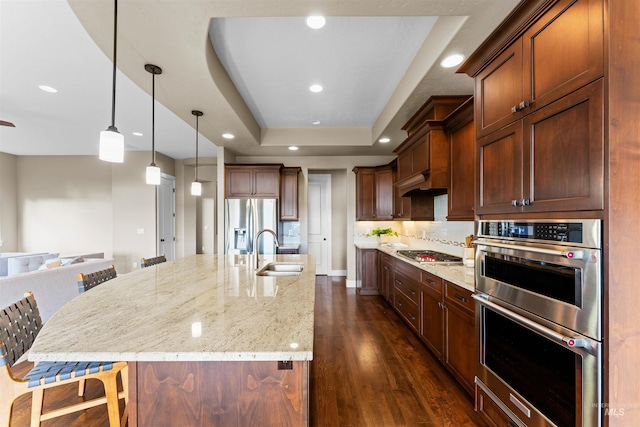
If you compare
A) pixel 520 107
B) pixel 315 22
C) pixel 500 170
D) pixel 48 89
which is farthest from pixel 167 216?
pixel 520 107

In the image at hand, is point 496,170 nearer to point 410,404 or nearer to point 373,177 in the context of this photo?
point 410,404

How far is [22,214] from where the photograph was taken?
6.50 metres

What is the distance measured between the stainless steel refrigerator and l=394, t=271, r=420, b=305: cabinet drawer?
2086mm

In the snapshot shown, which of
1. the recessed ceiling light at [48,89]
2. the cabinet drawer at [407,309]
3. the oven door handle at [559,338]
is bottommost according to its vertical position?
the cabinet drawer at [407,309]

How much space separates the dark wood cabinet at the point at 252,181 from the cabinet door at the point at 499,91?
3648mm

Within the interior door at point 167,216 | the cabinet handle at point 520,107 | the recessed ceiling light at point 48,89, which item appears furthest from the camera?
the interior door at point 167,216

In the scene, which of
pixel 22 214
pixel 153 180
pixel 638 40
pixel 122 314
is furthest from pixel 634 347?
pixel 22 214

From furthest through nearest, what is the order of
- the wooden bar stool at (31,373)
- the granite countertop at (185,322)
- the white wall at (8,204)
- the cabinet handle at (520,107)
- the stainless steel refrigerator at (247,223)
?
the white wall at (8,204) → the stainless steel refrigerator at (247,223) → the cabinet handle at (520,107) → the wooden bar stool at (31,373) → the granite countertop at (185,322)

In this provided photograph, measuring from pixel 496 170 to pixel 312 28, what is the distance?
1767 millimetres

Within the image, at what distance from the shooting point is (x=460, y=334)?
6.92 feet

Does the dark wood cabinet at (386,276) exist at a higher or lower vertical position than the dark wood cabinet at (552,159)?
lower

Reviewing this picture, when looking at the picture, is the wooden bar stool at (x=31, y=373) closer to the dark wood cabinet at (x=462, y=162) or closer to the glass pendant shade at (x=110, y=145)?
the glass pendant shade at (x=110, y=145)

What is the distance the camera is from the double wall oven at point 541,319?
1079 millimetres

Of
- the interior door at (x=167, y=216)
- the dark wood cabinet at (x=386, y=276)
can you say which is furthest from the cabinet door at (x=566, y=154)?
the interior door at (x=167, y=216)
